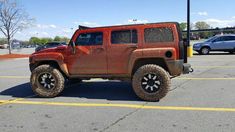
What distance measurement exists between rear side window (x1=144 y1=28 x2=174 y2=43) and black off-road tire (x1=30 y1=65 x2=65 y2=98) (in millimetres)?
2508

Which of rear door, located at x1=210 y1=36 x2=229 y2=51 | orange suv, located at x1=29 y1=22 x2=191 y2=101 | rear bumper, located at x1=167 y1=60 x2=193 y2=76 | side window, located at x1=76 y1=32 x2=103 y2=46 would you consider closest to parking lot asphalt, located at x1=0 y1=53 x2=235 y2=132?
orange suv, located at x1=29 y1=22 x2=191 y2=101

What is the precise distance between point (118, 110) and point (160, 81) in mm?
1403

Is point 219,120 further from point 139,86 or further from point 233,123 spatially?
point 139,86

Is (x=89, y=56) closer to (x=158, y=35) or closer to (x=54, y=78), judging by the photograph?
(x=54, y=78)

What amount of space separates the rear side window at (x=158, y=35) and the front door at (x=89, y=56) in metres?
1.14

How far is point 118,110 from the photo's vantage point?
684 centimetres

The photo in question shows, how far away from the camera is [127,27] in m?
8.05

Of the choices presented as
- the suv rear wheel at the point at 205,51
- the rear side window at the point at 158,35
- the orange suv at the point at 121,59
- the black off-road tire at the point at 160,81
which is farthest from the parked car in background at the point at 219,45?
the black off-road tire at the point at 160,81

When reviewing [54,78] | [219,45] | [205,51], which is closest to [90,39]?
[54,78]

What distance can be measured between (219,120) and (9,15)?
33.7 meters

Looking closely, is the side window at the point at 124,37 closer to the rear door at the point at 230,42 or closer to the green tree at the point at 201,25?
the rear door at the point at 230,42

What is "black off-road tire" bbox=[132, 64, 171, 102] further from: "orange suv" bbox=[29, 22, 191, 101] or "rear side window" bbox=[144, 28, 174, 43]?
"rear side window" bbox=[144, 28, 174, 43]

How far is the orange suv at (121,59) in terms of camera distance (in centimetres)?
764

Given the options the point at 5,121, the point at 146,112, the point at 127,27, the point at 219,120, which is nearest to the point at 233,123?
the point at 219,120
